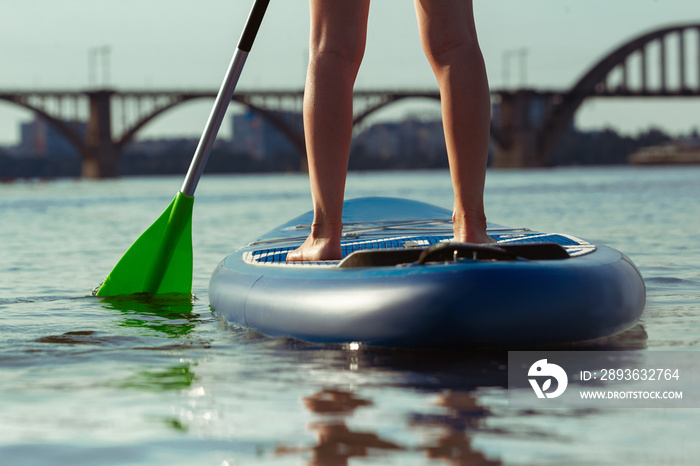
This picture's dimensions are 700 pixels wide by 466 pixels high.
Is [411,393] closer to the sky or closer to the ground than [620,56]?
closer to the ground

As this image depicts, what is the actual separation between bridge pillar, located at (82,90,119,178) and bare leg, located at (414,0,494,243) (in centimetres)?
5262

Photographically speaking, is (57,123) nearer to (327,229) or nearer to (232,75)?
(232,75)

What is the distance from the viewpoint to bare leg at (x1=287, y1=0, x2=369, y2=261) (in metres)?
3.02

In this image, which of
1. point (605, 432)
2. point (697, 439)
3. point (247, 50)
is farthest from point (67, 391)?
point (247, 50)

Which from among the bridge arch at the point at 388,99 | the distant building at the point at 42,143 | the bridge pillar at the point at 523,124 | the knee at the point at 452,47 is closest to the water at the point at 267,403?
the knee at the point at 452,47

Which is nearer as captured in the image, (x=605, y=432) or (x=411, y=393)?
(x=605, y=432)

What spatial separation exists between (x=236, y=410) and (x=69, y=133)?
51492 millimetres

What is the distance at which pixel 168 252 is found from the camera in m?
4.28

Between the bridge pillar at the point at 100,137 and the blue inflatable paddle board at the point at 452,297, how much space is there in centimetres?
5270

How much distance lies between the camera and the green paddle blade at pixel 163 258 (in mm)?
4273

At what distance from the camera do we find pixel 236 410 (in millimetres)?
2150

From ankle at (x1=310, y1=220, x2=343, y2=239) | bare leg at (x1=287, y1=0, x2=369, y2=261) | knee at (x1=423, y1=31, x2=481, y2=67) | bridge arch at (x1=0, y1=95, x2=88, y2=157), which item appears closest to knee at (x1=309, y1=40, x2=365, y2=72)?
bare leg at (x1=287, y1=0, x2=369, y2=261)

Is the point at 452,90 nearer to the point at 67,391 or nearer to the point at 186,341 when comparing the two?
the point at 186,341

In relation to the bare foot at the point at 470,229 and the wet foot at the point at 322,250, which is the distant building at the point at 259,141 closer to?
the wet foot at the point at 322,250
